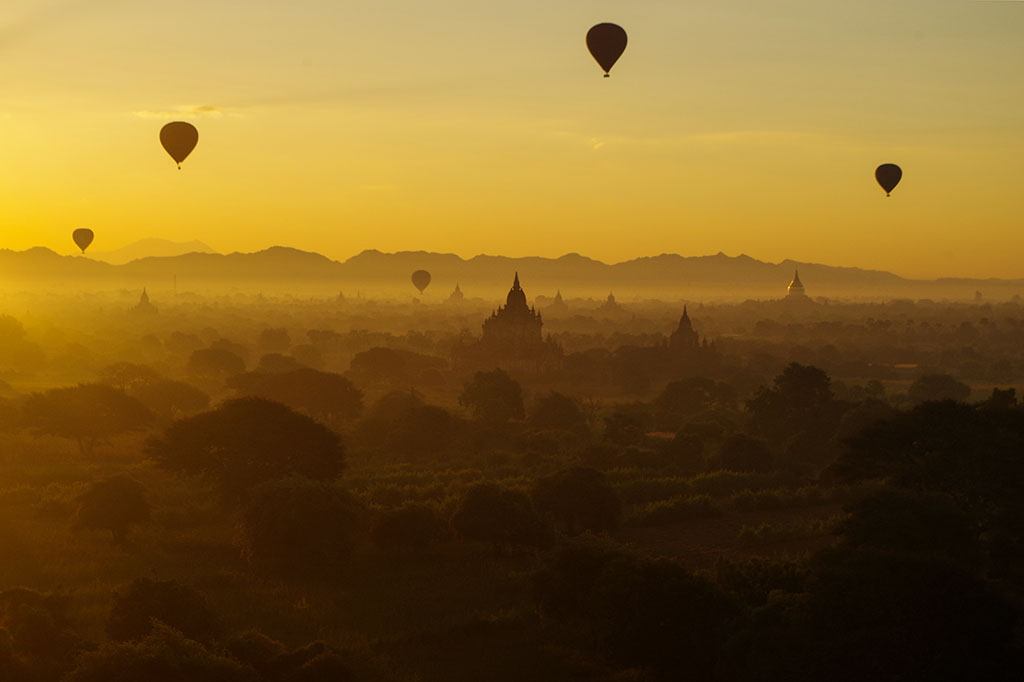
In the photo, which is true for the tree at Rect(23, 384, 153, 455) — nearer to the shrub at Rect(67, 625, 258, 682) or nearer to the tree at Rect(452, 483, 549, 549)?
the tree at Rect(452, 483, 549, 549)

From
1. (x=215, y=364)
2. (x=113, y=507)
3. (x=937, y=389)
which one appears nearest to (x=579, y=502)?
(x=113, y=507)

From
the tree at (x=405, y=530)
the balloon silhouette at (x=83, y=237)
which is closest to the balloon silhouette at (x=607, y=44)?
the tree at (x=405, y=530)

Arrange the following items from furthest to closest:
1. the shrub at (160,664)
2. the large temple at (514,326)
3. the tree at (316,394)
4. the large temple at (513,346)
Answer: the large temple at (514,326) → the large temple at (513,346) → the tree at (316,394) → the shrub at (160,664)

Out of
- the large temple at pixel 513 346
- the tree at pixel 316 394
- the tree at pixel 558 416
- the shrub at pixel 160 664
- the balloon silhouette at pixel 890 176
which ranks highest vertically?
the balloon silhouette at pixel 890 176

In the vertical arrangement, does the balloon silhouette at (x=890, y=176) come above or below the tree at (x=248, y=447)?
above

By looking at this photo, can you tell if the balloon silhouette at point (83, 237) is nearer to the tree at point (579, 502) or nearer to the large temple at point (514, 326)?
the large temple at point (514, 326)

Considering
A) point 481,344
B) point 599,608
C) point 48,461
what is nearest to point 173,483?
point 48,461

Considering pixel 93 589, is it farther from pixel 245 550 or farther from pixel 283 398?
pixel 283 398
